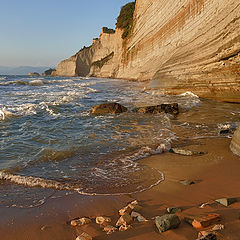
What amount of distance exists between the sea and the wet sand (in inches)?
7.4

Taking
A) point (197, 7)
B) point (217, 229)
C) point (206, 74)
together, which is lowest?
point (217, 229)

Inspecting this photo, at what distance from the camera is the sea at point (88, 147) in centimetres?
303

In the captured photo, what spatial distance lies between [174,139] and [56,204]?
3.20 metres

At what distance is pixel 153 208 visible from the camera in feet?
7.79

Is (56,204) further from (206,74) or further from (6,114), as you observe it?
(206,74)

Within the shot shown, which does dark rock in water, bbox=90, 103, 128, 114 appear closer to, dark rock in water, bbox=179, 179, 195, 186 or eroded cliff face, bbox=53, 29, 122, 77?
dark rock in water, bbox=179, 179, 195, 186

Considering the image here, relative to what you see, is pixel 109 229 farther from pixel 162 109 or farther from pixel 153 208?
pixel 162 109

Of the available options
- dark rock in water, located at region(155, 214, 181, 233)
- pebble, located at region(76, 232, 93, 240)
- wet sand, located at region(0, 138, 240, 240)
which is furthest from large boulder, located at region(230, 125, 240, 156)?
pebble, located at region(76, 232, 93, 240)

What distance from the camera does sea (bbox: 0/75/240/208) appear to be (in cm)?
303

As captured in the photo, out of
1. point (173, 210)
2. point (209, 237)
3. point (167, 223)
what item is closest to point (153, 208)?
point (173, 210)

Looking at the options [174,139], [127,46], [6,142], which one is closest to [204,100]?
[174,139]

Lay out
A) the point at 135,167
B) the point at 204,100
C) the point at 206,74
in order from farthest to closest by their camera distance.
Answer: the point at 204,100 < the point at 206,74 < the point at 135,167

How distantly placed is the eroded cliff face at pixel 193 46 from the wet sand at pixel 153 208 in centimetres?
597

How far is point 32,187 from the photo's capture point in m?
3.05
